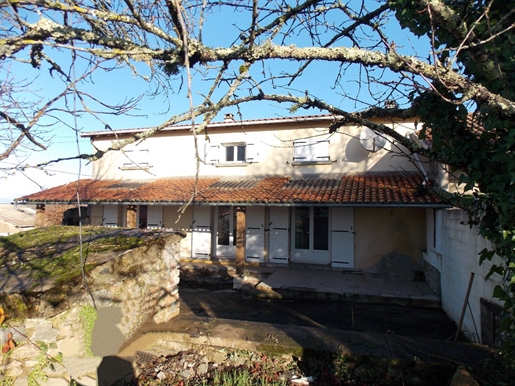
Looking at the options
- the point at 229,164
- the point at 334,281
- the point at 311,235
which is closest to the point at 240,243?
the point at 311,235

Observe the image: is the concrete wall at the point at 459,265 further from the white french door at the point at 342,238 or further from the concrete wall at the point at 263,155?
the concrete wall at the point at 263,155

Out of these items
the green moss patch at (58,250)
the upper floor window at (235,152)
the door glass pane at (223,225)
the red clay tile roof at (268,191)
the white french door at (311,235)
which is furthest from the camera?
the upper floor window at (235,152)

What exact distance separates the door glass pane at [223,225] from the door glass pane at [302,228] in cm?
261

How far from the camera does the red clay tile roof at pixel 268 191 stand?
28.5 ft

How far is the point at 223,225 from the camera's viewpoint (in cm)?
1193

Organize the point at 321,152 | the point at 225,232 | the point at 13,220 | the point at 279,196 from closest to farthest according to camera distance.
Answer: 1. the point at 279,196
2. the point at 321,152
3. the point at 225,232
4. the point at 13,220

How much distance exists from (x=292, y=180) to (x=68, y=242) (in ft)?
27.1

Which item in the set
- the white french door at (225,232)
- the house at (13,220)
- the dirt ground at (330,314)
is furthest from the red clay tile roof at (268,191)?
the house at (13,220)

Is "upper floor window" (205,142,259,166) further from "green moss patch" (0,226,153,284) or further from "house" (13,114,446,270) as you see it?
"green moss patch" (0,226,153,284)

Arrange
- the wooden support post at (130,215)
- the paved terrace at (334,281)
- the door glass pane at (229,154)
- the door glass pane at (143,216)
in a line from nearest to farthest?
the paved terrace at (334,281) → the wooden support post at (130,215) → the door glass pane at (229,154) → the door glass pane at (143,216)

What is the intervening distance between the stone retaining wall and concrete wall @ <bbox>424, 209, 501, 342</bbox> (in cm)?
421

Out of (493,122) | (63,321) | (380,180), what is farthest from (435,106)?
(380,180)

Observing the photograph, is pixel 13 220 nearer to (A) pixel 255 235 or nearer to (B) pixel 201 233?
(B) pixel 201 233

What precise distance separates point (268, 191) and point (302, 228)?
6.67 feet
